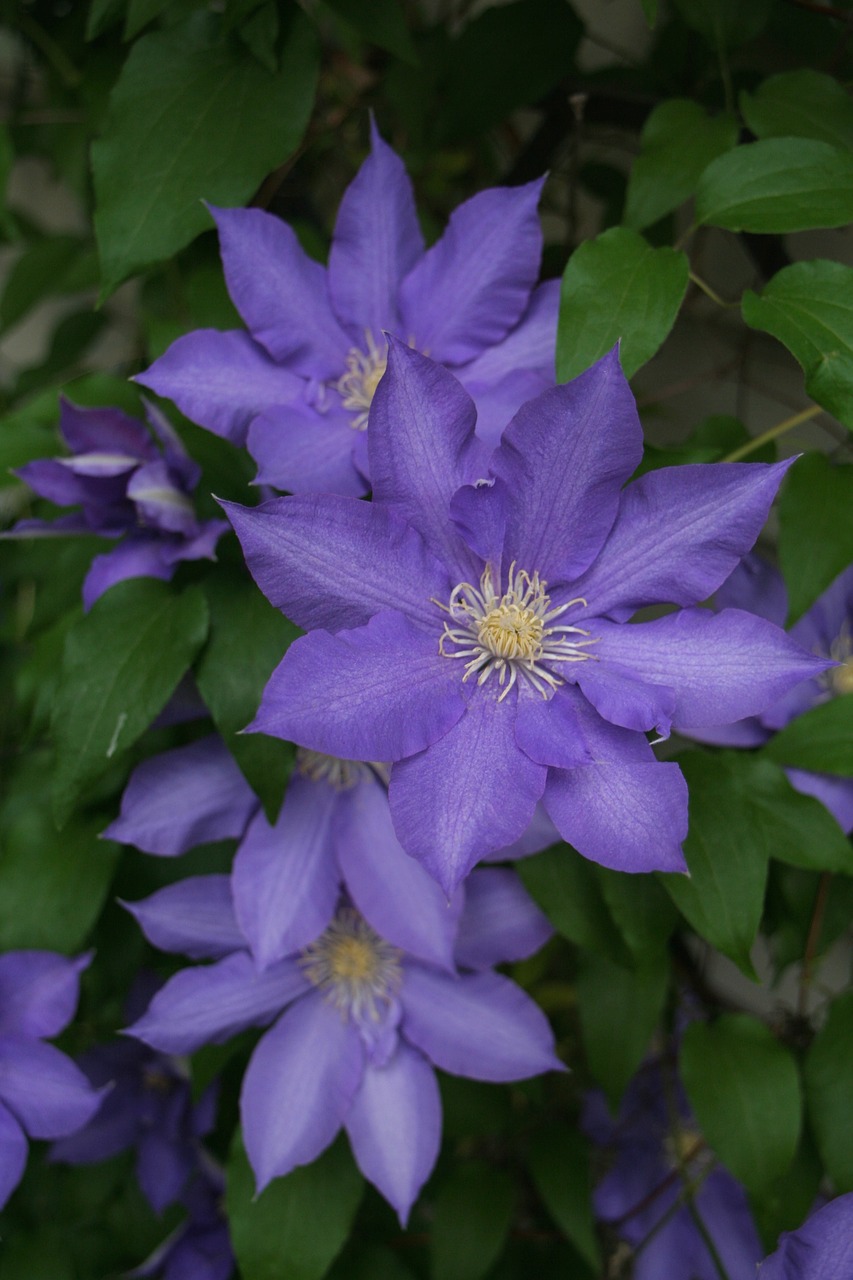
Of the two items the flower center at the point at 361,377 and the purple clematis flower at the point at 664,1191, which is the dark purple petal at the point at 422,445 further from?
the purple clematis flower at the point at 664,1191

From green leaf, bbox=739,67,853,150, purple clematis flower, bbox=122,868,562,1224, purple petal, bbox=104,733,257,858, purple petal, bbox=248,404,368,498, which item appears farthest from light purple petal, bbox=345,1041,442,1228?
green leaf, bbox=739,67,853,150

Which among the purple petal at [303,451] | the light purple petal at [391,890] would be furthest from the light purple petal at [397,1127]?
the purple petal at [303,451]

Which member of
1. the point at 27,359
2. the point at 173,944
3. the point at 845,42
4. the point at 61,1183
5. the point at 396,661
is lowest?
the point at 61,1183

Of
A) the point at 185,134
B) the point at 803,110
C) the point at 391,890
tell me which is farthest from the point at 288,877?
the point at 803,110

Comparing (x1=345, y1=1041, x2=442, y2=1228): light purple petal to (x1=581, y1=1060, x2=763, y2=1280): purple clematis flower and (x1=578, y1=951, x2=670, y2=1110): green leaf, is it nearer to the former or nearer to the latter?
(x1=578, y1=951, x2=670, y2=1110): green leaf

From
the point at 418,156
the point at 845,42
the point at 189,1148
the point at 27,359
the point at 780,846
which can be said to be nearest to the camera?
the point at 780,846

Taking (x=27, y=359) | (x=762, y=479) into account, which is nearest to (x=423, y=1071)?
(x=762, y=479)

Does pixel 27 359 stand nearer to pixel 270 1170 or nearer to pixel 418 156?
pixel 418 156

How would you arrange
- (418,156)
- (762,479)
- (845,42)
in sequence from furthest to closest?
(418,156) → (845,42) → (762,479)
